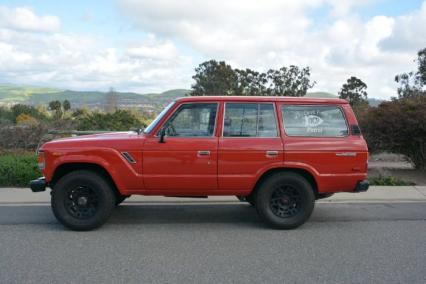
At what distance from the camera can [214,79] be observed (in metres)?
28.7

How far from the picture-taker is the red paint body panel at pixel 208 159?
670 cm

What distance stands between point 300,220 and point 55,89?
46397mm

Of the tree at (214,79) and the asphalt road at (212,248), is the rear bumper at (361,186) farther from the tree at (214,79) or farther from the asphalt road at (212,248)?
the tree at (214,79)

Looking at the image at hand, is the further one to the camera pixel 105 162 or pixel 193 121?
pixel 193 121

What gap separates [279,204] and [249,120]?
1.29 m

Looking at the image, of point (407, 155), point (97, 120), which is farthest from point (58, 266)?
point (97, 120)

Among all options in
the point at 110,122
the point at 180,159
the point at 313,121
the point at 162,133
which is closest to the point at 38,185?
the point at 162,133

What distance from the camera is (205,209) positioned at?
8.27m

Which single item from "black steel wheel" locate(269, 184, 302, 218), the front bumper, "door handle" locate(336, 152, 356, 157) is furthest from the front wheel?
the front bumper

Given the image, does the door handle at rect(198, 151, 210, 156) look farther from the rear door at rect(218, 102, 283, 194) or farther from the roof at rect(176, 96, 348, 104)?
the roof at rect(176, 96, 348, 104)

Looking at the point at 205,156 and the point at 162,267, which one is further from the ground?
the point at 205,156

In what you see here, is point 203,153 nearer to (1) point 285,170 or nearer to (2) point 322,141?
(1) point 285,170

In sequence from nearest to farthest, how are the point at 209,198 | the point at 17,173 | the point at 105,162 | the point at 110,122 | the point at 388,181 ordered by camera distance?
the point at 105,162, the point at 209,198, the point at 17,173, the point at 388,181, the point at 110,122

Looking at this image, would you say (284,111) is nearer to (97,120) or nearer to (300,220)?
(300,220)
